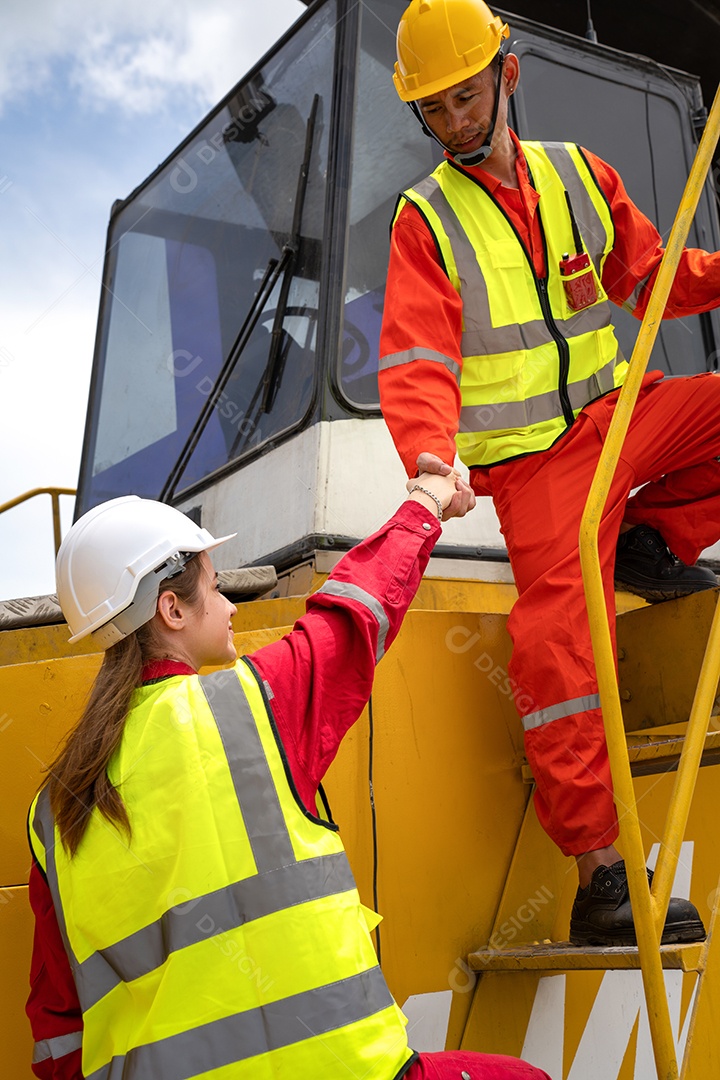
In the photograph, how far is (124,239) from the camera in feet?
14.3

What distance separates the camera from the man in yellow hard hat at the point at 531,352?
2.36 m

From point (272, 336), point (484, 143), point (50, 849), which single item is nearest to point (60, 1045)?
point (50, 849)

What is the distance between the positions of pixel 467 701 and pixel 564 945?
0.56 meters

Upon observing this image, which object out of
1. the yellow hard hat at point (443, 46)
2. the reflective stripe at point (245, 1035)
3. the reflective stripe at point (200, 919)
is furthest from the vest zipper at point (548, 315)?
the reflective stripe at point (245, 1035)

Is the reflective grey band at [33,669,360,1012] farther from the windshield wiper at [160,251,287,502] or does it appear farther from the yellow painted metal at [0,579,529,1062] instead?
the windshield wiper at [160,251,287,502]

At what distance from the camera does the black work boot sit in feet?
6.66

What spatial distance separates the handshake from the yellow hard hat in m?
0.90

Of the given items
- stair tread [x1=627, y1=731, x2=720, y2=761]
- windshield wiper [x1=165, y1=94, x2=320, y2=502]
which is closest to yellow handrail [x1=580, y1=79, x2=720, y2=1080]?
stair tread [x1=627, y1=731, x2=720, y2=761]

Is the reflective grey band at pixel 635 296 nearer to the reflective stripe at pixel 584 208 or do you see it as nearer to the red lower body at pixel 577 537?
the reflective stripe at pixel 584 208

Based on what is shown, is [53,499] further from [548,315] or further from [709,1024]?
[709,1024]

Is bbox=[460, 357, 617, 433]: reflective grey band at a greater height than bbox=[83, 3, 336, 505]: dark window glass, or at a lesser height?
lesser

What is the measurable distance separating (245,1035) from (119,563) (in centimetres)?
75

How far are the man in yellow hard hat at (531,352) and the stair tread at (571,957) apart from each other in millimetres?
260

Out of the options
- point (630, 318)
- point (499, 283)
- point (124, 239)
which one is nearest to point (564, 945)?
point (499, 283)
